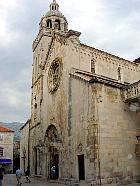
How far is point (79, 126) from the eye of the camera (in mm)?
21656

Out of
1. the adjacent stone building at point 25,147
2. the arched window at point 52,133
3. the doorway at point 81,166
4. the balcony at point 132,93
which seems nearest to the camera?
the balcony at point 132,93

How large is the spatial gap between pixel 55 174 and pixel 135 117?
368 inches

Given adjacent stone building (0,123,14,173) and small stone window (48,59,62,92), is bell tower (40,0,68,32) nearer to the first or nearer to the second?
small stone window (48,59,62,92)

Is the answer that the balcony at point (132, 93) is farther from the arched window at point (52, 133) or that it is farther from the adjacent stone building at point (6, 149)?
the adjacent stone building at point (6, 149)

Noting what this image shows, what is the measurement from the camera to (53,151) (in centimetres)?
2738

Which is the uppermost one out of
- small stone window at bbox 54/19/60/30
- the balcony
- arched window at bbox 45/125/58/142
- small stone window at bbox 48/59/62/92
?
small stone window at bbox 54/19/60/30

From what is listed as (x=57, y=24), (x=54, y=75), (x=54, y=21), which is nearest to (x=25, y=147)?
(x=54, y=75)

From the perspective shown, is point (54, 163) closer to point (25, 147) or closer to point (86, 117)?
point (86, 117)

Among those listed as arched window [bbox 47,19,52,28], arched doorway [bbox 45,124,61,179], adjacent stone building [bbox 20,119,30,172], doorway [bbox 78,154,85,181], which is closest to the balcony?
doorway [bbox 78,154,85,181]

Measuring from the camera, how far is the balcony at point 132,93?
2064cm

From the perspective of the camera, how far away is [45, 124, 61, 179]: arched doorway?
1013 inches

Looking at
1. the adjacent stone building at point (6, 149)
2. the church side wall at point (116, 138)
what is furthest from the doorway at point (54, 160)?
the adjacent stone building at point (6, 149)

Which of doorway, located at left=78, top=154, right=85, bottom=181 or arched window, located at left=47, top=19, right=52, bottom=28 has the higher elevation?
arched window, located at left=47, top=19, right=52, bottom=28

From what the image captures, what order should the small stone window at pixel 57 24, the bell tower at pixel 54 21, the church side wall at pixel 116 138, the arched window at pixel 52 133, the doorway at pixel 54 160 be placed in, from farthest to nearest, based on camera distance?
the small stone window at pixel 57 24
the bell tower at pixel 54 21
the arched window at pixel 52 133
the doorway at pixel 54 160
the church side wall at pixel 116 138
